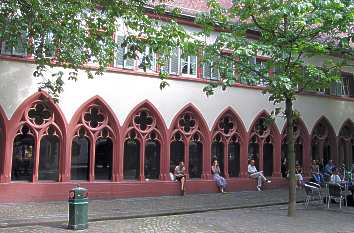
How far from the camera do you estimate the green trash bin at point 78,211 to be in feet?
36.0

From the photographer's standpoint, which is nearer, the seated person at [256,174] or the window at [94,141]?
the window at [94,141]

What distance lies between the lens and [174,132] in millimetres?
19625

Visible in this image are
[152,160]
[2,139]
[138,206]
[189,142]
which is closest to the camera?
[138,206]

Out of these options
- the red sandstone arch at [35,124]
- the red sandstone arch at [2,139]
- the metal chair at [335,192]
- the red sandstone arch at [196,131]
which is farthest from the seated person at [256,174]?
the red sandstone arch at [2,139]

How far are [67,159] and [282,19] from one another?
8.64 m

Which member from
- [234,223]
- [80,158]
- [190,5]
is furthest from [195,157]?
[234,223]

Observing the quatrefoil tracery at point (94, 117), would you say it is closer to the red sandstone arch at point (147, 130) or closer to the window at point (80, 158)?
the window at point (80, 158)

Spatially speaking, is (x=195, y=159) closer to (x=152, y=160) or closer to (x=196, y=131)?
(x=196, y=131)

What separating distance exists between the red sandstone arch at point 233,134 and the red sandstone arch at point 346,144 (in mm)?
6589

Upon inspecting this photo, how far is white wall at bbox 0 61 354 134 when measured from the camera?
1631cm

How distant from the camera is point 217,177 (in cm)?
2028

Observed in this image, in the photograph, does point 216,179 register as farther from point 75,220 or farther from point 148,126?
point 75,220

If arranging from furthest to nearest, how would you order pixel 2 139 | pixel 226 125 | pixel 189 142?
1. pixel 226 125
2. pixel 189 142
3. pixel 2 139

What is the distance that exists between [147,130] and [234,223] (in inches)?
294
